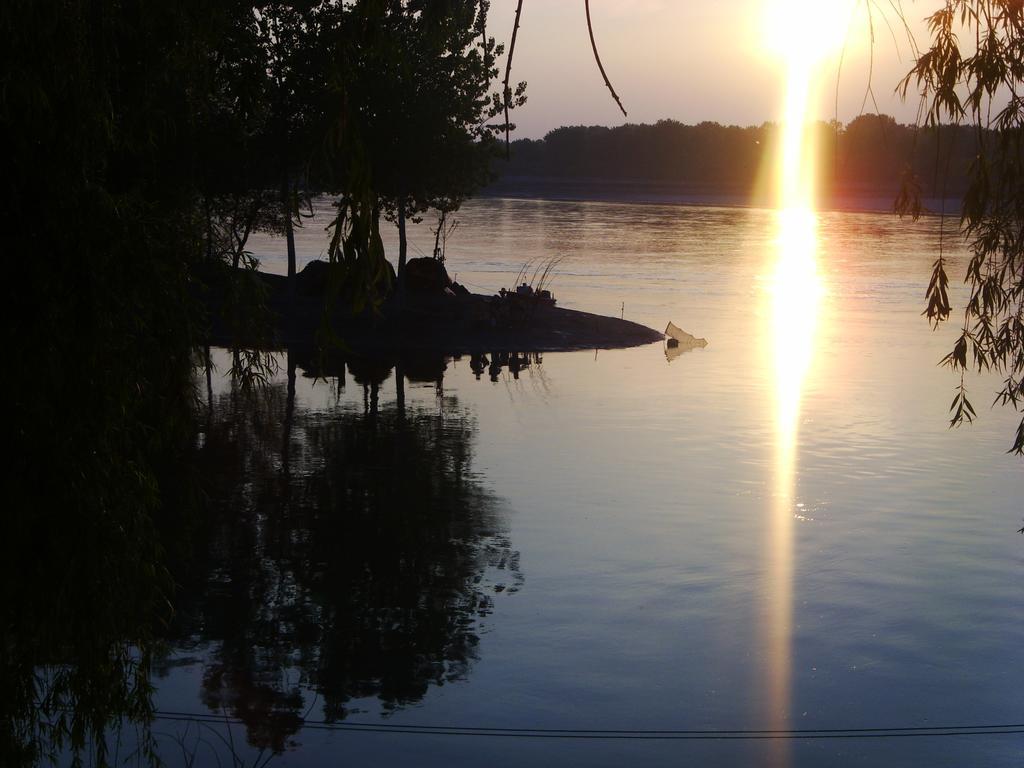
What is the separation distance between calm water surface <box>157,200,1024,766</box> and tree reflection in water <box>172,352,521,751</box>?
0.06 m

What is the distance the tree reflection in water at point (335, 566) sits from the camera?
13.5 meters

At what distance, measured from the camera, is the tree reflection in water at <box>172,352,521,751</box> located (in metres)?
13.5

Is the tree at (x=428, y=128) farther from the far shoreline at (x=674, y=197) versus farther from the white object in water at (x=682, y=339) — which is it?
the far shoreline at (x=674, y=197)

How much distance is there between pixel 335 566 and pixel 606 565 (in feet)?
12.5

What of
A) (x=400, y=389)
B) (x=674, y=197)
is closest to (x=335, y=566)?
(x=400, y=389)

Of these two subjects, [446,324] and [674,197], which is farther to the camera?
[674,197]

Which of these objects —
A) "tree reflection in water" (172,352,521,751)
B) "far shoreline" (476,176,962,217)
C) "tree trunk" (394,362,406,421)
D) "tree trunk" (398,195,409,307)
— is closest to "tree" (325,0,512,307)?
"tree trunk" (398,195,409,307)

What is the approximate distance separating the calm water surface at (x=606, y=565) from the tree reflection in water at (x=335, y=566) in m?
0.06

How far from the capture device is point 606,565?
18.3 meters

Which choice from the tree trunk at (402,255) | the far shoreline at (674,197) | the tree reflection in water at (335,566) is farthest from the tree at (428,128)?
the far shoreline at (674,197)

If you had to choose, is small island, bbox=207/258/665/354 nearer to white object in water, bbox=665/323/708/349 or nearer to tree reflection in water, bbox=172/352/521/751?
white object in water, bbox=665/323/708/349

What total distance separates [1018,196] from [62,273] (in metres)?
7.01

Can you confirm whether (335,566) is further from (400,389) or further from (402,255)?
(402,255)

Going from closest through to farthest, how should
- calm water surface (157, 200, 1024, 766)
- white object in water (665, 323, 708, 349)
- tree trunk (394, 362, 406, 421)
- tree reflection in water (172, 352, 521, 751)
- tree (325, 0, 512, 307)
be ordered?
calm water surface (157, 200, 1024, 766) < tree reflection in water (172, 352, 521, 751) < tree trunk (394, 362, 406, 421) < tree (325, 0, 512, 307) < white object in water (665, 323, 708, 349)
